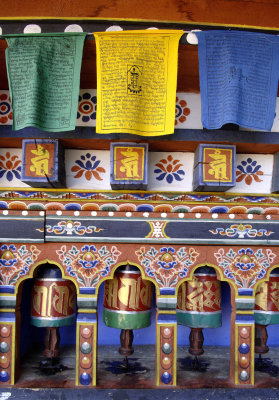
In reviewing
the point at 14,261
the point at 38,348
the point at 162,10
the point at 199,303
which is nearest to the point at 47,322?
the point at 14,261

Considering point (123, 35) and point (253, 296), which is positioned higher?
point (123, 35)

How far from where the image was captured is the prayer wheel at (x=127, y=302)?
224 cm

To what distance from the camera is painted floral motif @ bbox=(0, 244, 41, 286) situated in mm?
2211

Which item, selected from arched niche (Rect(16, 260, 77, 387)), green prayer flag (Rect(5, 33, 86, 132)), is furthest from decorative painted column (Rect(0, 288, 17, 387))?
green prayer flag (Rect(5, 33, 86, 132))


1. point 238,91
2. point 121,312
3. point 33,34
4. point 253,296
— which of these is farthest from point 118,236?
point 33,34

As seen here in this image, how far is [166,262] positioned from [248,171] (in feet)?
2.86

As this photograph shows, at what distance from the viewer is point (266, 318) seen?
234cm

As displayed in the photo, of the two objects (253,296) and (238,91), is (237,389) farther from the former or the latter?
(238,91)

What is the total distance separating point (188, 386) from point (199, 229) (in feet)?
3.29

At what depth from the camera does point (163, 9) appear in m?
1.98

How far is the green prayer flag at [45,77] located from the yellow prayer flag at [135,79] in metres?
0.16

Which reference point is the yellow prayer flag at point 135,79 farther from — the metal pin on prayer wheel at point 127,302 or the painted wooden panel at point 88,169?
the metal pin on prayer wheel at point 127,302

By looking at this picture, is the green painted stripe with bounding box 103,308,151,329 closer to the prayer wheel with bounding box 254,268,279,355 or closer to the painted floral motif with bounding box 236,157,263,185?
the prayer wheel with bounding box 254,268,279,355

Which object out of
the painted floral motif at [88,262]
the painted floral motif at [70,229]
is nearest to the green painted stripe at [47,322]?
the painted floral motif at [88,262]
